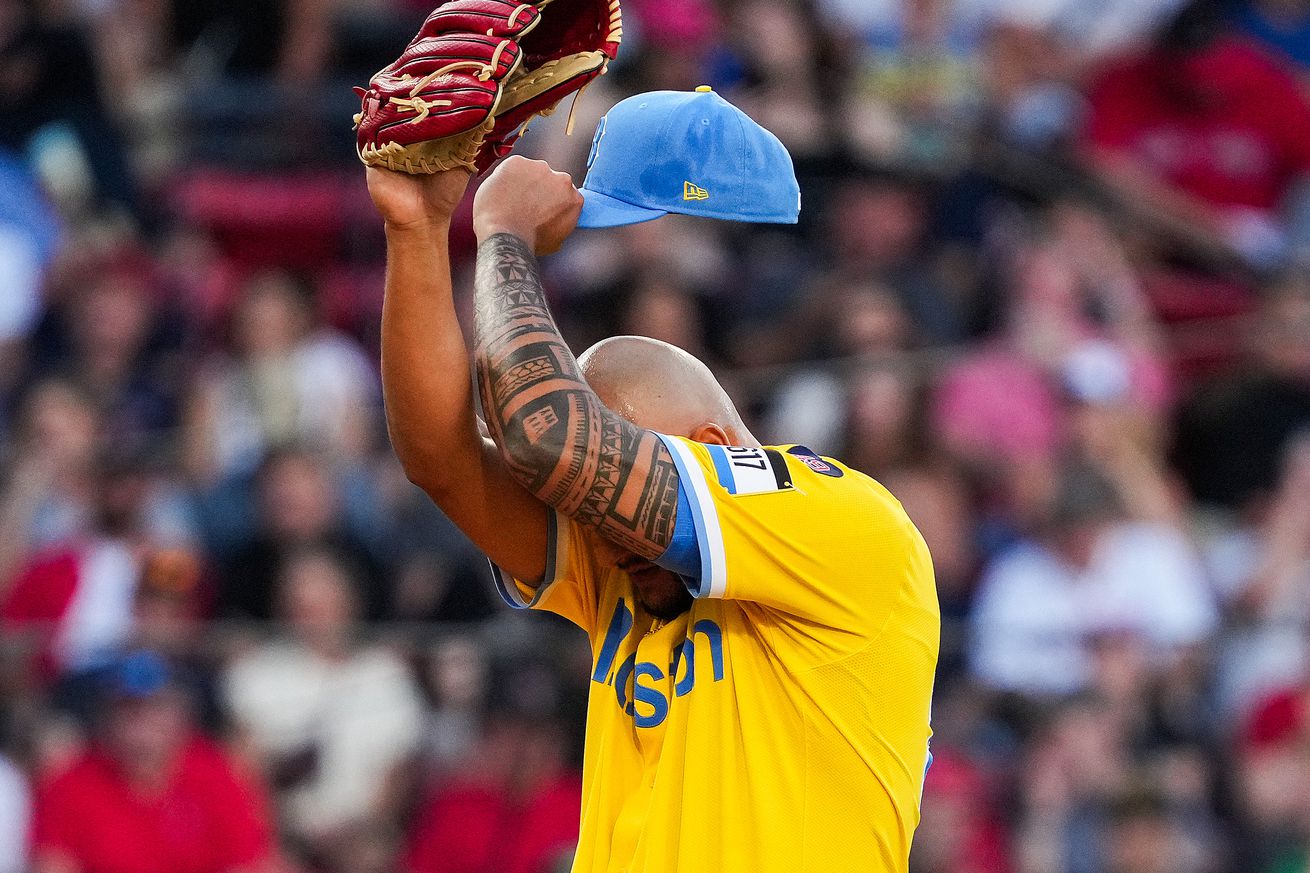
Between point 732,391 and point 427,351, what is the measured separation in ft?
16.7

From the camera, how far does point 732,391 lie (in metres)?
7.92

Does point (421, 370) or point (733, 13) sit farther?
point (733, 13)

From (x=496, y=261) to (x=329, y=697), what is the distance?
416 cm

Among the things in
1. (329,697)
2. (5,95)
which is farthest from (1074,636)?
(5,95)

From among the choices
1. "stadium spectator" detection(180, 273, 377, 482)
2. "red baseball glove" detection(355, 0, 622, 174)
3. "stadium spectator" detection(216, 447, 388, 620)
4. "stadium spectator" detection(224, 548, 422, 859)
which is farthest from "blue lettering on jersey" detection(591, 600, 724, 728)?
"stadium spectator" detection(180, 273, 377, 482)

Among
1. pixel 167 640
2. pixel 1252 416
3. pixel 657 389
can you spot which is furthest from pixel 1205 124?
pixel 657 389

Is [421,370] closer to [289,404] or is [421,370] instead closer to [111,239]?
[289,404]

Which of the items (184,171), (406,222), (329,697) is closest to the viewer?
(406,222)

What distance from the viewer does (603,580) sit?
322 centimetres

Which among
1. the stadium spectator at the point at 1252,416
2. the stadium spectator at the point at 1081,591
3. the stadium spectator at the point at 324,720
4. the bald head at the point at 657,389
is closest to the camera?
the bald head at the point at 657,389

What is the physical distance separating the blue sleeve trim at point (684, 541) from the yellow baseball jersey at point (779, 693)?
0.01m

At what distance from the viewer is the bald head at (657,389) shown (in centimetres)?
296

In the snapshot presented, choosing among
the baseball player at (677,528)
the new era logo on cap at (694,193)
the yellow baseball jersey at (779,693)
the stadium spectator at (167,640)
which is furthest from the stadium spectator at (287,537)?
the new era logo on cap at (694,193)

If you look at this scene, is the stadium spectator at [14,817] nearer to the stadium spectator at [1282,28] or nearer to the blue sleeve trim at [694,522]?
the blue sleeve trim at [694,522]
